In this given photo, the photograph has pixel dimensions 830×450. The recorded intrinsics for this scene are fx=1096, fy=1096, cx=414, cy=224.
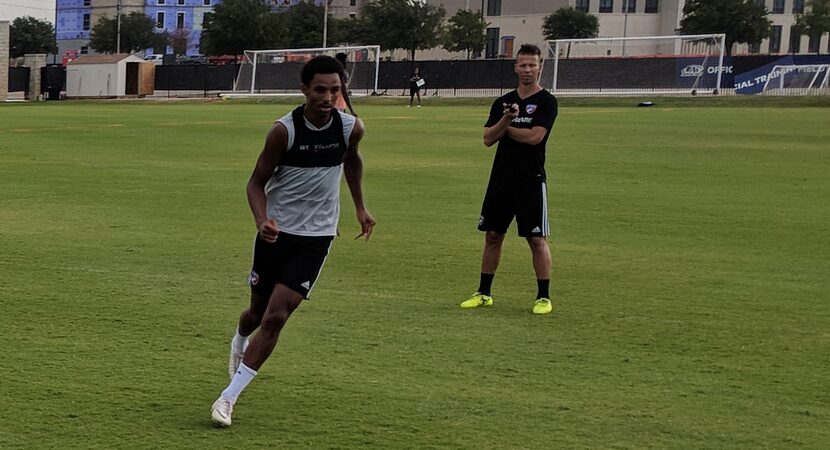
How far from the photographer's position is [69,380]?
6039 millimetres

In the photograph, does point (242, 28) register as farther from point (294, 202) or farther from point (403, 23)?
point (294, 202)

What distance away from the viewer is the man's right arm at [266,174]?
207 inches

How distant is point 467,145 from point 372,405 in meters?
18.4

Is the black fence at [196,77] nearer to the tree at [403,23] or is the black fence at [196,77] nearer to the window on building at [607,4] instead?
the tree at [403,23]

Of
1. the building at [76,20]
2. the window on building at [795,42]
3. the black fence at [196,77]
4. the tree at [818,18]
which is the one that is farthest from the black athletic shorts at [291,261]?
the building at [76,20]

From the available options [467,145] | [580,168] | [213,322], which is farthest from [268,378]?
[467,145]

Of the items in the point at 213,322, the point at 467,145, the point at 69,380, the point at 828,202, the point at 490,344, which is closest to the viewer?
the point at 69,380

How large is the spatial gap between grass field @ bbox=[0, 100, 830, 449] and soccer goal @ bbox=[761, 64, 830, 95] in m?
32.9

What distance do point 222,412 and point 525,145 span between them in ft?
11.6

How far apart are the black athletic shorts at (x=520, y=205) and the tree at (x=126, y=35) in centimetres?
10780

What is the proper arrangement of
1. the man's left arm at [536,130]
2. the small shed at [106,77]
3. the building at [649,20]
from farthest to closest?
the building at [649,20] → the small shed at [106,77] → the man's left arm at [536,130]

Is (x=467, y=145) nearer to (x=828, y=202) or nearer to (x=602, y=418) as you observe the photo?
(x=828, y=202)

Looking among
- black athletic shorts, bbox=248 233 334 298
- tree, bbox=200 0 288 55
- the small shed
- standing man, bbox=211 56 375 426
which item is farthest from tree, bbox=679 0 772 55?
Result: black athletic shorts, bbox=248 233 334 298

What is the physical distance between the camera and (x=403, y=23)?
8400cm
